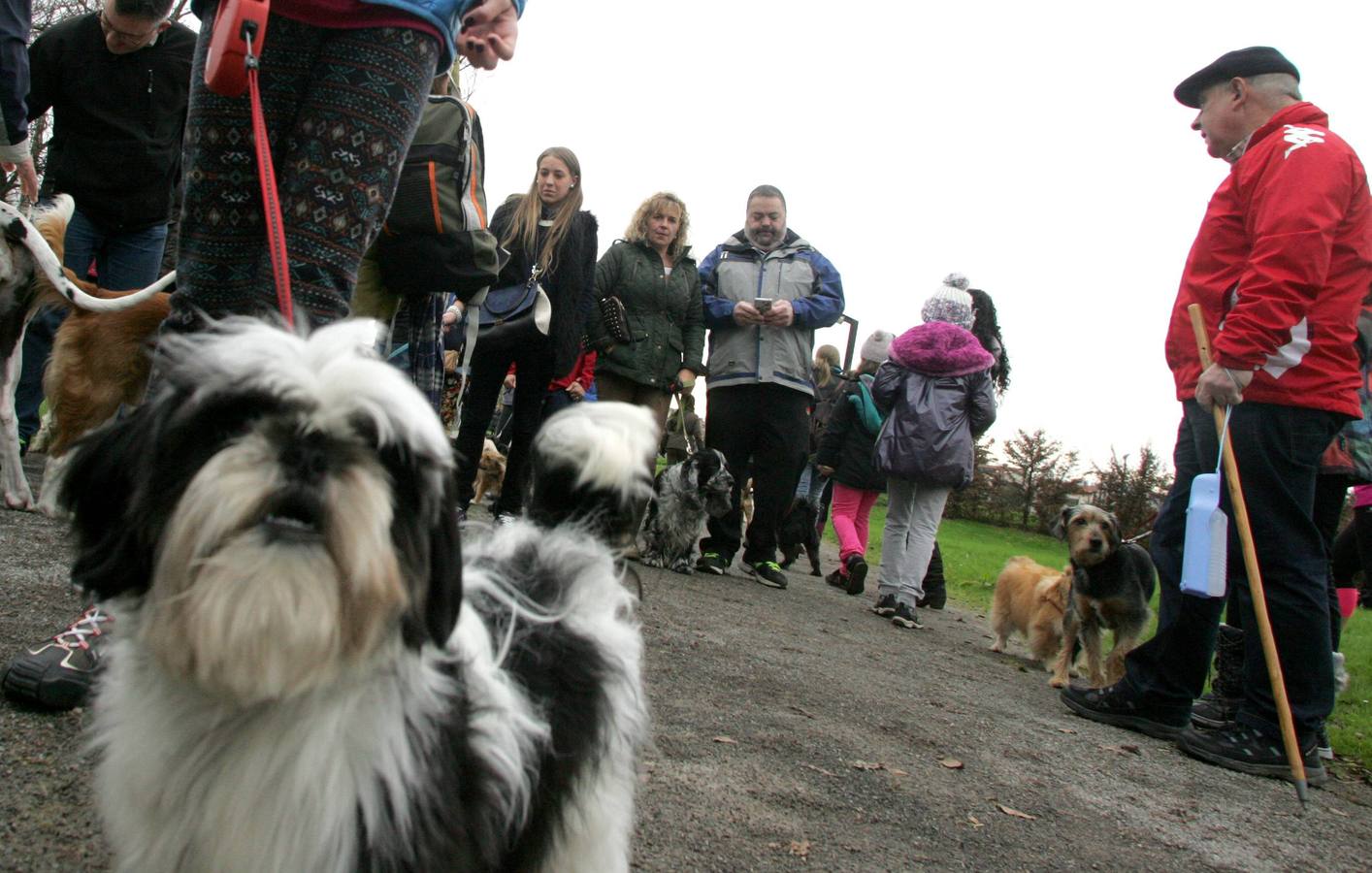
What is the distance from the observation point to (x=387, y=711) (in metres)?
1.45

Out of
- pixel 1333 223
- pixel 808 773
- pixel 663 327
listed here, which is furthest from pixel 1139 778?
pixel 663 327

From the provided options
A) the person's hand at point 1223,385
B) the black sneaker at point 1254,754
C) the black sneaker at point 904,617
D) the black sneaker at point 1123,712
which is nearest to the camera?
the person's hand at point 1223,385

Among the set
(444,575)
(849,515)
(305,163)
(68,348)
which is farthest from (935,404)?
(444,575)

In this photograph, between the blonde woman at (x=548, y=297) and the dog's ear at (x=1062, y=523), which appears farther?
the dog's ear at (x=1062, y=523)

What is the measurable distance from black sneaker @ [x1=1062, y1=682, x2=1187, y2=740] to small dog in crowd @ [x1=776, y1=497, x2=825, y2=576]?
5643mm

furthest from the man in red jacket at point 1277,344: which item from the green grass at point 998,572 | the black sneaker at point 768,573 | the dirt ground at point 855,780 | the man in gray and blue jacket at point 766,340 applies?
the black sneaker at point 768,573

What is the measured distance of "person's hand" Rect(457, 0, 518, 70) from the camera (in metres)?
2.52

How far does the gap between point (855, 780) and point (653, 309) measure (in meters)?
4.86

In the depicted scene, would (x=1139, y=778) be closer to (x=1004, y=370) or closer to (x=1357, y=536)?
(x=1357, y=536)

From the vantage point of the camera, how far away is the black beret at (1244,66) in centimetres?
446

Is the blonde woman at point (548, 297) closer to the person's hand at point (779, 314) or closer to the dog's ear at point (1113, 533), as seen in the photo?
the person's hand at point (779, 314)

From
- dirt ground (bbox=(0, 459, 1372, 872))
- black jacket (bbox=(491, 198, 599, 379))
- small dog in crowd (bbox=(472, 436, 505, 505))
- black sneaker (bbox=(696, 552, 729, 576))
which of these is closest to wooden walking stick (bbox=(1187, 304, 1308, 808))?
dirt ground (bbox=(0, 459, 1372, 872))

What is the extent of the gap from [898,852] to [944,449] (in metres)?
4.76

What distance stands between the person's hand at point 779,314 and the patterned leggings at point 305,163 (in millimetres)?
5225
